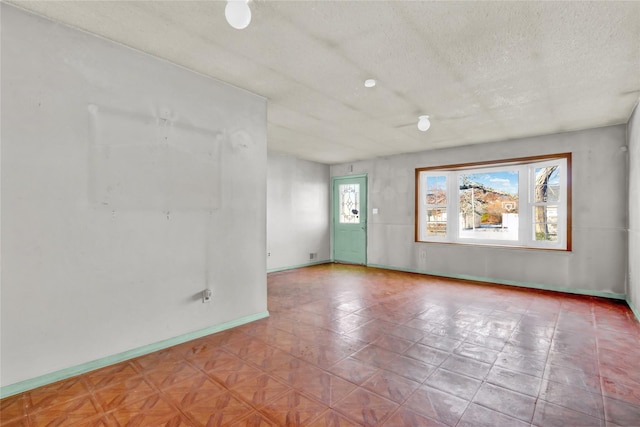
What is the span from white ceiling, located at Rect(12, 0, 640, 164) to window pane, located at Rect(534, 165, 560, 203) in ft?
3.51

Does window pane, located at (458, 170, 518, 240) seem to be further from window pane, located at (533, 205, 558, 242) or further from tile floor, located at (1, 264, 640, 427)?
tile floor, located at (1, 264, 640, 427)

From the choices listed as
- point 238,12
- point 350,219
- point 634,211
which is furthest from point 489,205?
point 238,12

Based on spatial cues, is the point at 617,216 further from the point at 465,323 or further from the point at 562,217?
the point at 465,323

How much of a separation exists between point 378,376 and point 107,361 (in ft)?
7.01

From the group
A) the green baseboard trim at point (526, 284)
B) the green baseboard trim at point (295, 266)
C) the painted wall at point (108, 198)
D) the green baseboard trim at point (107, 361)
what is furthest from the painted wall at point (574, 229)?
the green baseboard trim at point (107, 361)

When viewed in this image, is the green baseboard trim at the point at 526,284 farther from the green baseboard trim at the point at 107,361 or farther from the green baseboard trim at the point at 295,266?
the green baseboard trim at the point at 107,361

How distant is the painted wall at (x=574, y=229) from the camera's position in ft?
14.7

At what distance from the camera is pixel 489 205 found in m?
5.71

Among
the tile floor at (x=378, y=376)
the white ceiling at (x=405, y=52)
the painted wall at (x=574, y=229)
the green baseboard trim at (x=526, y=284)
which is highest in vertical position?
the white ceiling at (x=405, y=52)

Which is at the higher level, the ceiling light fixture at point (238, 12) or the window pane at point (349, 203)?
the ceiling light fixture at point (238, 12)

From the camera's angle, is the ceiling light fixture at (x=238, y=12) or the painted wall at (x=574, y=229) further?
the painted wall at (x=574, y=229)

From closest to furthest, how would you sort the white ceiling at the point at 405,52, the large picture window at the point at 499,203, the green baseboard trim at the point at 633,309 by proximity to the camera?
the white ceiling at the point at 405,52
the green baseboard trim at the point at 633,309
the large picture window at the point at 499,203

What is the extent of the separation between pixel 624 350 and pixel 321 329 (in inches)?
109

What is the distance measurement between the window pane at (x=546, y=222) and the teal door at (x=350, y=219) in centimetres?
335
